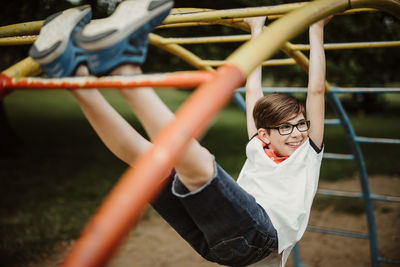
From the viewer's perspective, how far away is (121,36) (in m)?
0.88

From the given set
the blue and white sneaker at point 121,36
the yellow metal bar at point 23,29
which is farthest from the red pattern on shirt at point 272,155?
the yellow metal bar at point 23,29

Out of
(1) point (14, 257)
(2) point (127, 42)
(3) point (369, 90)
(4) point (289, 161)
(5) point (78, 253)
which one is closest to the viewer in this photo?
(5) point (78, 253)

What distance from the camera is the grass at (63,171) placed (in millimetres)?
3748

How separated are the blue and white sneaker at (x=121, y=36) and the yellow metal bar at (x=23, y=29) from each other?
25.4 inches

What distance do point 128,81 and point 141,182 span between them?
32 centimetres

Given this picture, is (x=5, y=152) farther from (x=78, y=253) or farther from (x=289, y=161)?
(x=78, y=253)

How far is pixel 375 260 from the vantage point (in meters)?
2.79

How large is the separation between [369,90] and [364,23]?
496 cm

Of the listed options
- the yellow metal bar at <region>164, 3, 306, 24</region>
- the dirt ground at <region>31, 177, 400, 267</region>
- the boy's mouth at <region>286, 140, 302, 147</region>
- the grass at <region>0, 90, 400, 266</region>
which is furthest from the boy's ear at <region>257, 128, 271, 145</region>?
the grass at <region>0, 90, 400, 266</region>

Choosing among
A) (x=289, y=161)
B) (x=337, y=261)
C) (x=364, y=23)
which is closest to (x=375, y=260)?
(x=337, y=261)

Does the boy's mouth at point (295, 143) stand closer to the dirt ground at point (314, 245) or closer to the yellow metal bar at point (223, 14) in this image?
the yellow metal bar at point (223, 14)

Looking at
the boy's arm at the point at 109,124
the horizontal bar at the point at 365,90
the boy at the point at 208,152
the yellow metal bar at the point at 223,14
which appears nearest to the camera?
the boy at the point at 208,152

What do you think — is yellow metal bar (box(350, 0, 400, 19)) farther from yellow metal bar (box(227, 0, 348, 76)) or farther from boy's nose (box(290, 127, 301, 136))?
boy's nose (box(290, 127, 301, 136))

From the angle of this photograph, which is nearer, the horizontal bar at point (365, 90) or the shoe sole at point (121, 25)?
the shoe sole at point (121, 25)
